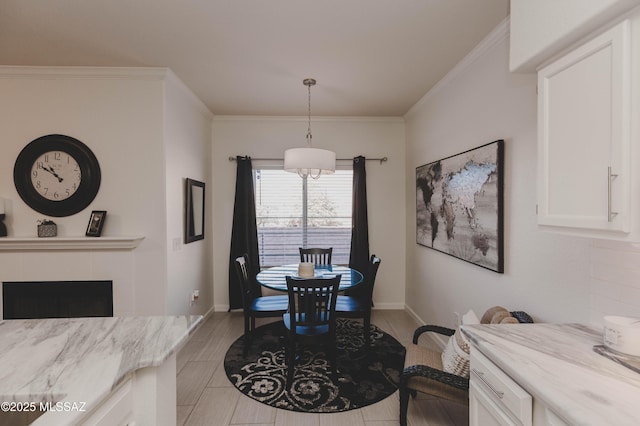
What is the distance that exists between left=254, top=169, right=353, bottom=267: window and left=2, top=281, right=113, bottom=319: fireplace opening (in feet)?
6.45

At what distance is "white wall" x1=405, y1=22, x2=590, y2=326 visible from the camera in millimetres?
1714

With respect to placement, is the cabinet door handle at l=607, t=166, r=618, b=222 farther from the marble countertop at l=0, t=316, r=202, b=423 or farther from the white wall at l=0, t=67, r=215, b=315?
the white wall at l=0, t=67, r=215, b=315

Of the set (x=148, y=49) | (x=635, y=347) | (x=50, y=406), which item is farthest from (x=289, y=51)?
(x=635, y=347)

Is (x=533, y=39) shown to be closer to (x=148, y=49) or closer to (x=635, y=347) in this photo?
(x=635, y=347)

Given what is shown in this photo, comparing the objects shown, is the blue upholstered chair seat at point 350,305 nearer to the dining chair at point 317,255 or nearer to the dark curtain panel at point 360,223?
the dining chair at point 317,255

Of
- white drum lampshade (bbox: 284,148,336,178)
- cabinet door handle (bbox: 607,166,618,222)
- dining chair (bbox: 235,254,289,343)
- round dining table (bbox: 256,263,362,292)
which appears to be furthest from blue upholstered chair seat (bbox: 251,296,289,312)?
cabinet door handle (bbox: 607,166,618,222)

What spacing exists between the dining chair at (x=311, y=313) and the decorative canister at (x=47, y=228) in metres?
2.21

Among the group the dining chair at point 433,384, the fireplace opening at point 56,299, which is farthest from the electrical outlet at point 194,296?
the dining chair at point 433,384

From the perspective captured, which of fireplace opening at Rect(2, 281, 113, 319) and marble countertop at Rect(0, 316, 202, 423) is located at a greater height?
marble countertop at Rect(0, 316, 202, 423)

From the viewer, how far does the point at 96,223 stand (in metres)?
2.79

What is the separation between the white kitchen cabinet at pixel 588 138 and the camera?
1.07 meters

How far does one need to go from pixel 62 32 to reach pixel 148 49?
550 millimetres

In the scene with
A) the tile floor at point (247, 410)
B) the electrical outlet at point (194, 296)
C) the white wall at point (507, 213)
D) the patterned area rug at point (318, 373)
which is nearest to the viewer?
the white wall at point (507, 213)

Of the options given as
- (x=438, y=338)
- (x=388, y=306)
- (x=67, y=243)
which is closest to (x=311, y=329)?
(x=438, y=338)
